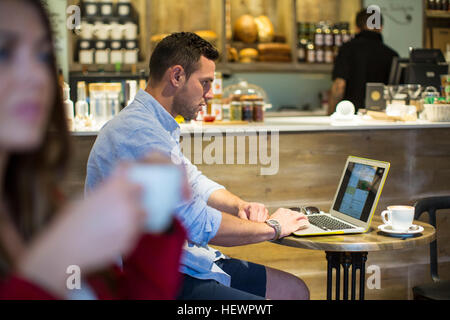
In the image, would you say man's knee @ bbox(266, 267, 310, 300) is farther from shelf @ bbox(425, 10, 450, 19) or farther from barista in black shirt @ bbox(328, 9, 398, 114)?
shelf @ bbox(425, 10, 450, 19)

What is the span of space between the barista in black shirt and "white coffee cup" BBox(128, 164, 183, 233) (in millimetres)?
4269

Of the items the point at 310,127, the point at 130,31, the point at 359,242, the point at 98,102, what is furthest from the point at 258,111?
the point at 130,31

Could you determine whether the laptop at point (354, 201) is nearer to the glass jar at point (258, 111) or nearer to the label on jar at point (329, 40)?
the glass jar at point (258, 111)

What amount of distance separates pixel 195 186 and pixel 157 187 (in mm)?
1784

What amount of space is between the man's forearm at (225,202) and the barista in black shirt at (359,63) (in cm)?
263

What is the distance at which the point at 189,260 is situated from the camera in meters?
1.91

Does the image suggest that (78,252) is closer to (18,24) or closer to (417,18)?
(18,24)

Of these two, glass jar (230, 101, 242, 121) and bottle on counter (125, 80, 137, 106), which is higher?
bottle on counter (125, 80, 137, 106)

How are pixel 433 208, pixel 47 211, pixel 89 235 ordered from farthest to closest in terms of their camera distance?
pixel 433 208
pixel 47 211
pixel 89 235

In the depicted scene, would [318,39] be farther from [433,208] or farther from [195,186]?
[195,186]

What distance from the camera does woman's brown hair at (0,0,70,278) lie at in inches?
26.7

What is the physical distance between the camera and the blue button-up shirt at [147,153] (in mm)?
1753

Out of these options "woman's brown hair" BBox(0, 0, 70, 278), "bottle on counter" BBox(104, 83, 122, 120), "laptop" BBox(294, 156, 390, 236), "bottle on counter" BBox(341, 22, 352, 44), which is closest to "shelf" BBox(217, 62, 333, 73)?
"bottle on counter" BBox(341, 22, 352, 44)

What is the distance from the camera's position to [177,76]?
2174 millimetres
